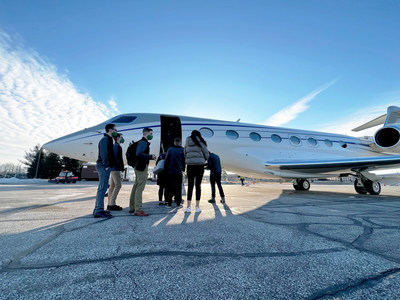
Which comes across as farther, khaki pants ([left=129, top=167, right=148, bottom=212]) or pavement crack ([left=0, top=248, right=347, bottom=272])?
khaki pants ([left=129, top=167, right=148, bottom=212])

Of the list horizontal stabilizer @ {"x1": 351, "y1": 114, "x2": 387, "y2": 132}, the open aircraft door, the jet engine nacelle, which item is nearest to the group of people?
the open aircraft door

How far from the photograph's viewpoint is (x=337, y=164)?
746 cm

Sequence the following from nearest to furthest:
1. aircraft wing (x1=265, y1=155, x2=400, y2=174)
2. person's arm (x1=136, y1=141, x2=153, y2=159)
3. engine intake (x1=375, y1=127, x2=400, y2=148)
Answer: person's arm (x1=136, y1=141, x2=153, y2=159)
aircraft wing (x1=265, y1=155, x2=400, y2=174)
engine intake (x1=375, y1=127, x2=400, y2=148)

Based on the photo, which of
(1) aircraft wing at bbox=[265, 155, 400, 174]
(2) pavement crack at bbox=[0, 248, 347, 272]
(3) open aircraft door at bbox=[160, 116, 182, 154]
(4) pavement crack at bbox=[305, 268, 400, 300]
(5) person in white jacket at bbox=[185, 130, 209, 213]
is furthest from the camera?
(3) open aircraft door at bbox=[160, 116, 182, 154]

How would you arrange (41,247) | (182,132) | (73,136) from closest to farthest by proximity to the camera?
1. (41,247)
2. (73,136)
3. (182,132)

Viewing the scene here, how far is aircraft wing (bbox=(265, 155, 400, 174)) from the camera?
7.22 meters

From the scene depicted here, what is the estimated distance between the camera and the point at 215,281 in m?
1.15

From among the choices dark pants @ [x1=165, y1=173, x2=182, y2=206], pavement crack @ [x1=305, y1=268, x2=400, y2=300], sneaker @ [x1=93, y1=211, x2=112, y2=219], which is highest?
dark pants @ [x1=165, y1=173, x2=182, y2=206]

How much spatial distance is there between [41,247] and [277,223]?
8.65ft

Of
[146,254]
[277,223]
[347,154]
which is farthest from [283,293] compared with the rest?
[347,154]

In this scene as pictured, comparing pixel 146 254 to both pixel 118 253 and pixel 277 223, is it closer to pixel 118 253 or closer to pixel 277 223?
pixel 118 253

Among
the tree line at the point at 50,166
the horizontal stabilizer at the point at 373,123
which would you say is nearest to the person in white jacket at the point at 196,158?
the horizontal stabilizer at the point at 373,123

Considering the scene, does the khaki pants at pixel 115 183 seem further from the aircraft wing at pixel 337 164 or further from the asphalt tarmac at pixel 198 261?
the aircraft wing at pixel 337 164

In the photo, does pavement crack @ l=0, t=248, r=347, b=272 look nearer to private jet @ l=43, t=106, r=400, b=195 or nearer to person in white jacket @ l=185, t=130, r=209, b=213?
person in white jacket @ l=185, t=130, r=209, b=213
